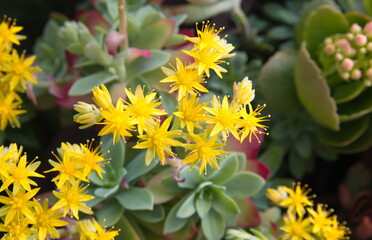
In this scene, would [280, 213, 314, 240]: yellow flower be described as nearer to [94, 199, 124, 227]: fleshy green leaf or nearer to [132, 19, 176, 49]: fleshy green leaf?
[94, 199, 124, 227]: fleshy green leaf

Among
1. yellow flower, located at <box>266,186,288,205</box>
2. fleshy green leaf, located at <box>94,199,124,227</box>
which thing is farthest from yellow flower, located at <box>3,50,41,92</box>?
yellow flower, located at <box>266,186,288,205</box>

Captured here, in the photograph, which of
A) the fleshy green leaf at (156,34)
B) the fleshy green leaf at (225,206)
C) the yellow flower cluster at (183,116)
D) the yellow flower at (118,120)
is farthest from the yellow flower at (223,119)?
the fleshy green leaf at (156,34)

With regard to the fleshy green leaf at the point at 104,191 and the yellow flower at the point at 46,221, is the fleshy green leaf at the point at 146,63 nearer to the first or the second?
the fleshy green leaf at the point at 104,191

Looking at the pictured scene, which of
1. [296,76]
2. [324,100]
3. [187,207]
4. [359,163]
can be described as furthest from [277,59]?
[187,207]

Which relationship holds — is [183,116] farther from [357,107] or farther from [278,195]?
[357,107]

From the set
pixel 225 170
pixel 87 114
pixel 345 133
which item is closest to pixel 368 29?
pixel 345 133

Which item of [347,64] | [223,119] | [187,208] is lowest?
[187,208]
